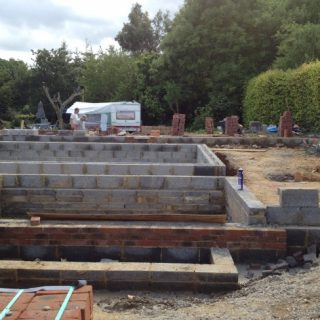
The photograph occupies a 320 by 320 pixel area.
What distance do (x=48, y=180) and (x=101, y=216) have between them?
145 centimetres

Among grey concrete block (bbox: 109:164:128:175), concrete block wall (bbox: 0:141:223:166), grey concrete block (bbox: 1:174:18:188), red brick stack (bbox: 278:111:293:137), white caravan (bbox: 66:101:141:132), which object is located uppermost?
white caravan (bbox: 66:101:141:132)

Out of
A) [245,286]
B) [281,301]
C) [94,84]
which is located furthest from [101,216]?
[94,84]

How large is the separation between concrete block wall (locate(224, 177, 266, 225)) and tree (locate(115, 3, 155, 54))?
40.9 meters

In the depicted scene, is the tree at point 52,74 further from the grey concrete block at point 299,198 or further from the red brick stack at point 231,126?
the grey concrete block at point 299,198

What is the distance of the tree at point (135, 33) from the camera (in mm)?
47125

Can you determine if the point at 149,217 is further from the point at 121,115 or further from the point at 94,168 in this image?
the point at 121,115

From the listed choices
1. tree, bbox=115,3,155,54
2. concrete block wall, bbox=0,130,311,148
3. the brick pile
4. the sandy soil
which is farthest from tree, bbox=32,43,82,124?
the brick pile

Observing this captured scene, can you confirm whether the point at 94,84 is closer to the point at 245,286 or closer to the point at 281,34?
the point at 281,34

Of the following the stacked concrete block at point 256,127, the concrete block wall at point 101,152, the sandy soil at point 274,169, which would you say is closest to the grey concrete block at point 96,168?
the sandy soil at point 274,169

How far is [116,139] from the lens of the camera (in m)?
14.8

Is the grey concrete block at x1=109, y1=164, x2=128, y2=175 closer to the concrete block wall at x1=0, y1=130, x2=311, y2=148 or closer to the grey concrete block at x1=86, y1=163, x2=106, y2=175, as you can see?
the grey concrete block at x1=86, y1=163, x2=106, y2=175

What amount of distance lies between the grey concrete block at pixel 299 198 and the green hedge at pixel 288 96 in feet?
40.4

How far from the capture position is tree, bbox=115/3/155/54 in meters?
47.1

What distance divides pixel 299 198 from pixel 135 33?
43.1 metres
